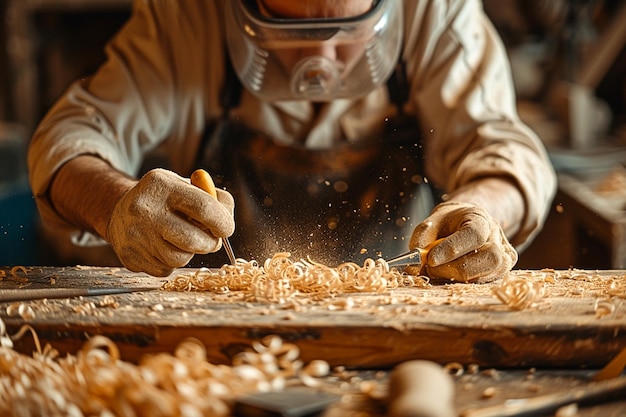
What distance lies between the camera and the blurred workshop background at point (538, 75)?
12.9ft

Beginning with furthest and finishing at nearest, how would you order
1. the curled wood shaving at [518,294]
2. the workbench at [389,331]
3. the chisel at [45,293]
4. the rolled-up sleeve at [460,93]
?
the rolled-up sleeve at [460,93], the chisel at [45,293], the curled wood shaving at [518,294], the workbench at [389,331]

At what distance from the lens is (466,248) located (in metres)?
1.67

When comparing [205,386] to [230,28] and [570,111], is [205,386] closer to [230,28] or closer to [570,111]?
[230,28]

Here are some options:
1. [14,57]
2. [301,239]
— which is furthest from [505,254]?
[14,57]

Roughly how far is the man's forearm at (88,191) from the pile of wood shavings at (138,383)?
0.70 m

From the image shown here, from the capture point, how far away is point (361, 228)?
2166 millimetres

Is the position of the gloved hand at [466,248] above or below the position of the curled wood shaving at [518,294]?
below

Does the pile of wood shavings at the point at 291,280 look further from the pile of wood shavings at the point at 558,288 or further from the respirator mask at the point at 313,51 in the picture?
the respirator mask at the point at 313,51

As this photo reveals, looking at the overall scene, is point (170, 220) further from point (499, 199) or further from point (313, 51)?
Answer: point (499, 199)

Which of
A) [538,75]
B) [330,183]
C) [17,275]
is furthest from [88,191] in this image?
[538,75]

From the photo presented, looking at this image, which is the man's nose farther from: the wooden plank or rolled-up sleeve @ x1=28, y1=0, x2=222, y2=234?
the wooden plank

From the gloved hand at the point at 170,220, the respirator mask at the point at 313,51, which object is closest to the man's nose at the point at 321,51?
the respirator mask at the point at 313,51

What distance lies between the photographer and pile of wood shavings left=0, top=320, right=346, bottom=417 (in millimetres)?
1043

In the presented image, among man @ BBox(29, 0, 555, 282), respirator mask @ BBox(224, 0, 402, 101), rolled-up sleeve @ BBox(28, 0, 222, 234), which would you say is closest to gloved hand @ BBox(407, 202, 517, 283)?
man @ BBox(29, 0, 555, 282)
